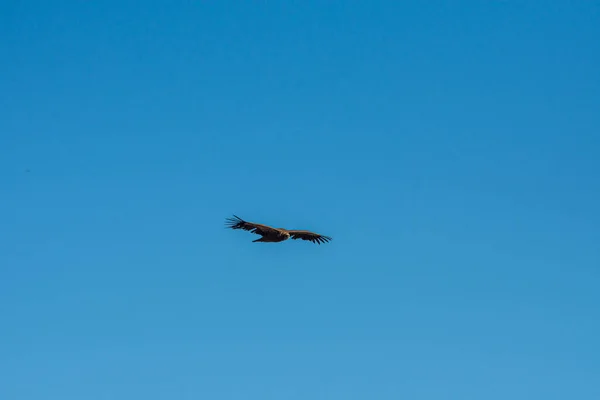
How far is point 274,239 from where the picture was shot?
69.3 meters

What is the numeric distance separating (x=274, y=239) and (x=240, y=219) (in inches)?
164

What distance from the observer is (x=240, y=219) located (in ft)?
218

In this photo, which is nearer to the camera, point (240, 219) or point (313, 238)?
point (240, 219)

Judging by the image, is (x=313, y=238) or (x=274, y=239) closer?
(x=274, y=239)

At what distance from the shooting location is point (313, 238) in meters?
74.4

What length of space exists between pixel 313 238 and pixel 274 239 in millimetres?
6000

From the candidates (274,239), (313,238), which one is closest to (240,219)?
(274,239)

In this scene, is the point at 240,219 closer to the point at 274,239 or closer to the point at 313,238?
the point at 274,239

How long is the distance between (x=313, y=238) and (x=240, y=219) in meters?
9.96
